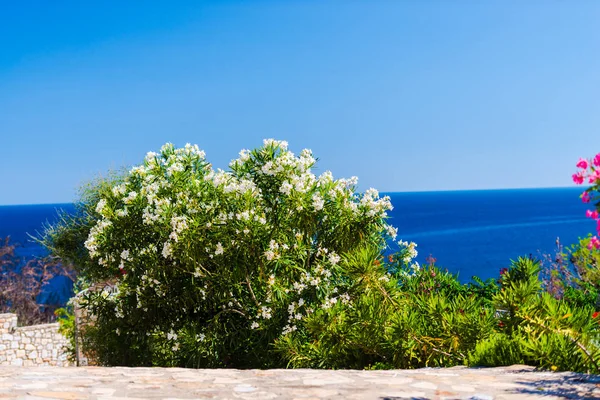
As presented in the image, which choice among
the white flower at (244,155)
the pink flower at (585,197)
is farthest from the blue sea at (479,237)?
the pink flower at (585,197)

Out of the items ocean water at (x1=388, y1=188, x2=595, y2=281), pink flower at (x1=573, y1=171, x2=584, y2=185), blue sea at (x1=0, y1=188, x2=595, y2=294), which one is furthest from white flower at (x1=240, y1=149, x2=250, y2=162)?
blue sea at (x1=0, y1=188, x2=595, y2=294)

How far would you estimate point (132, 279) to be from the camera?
9.12 m

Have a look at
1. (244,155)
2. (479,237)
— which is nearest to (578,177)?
(244,155)

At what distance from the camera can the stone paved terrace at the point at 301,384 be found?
405cm

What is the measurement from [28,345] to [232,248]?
15.5 m

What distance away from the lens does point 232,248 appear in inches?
332

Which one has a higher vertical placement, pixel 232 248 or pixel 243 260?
pixel 232 248

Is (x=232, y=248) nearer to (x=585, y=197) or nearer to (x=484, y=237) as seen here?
(x=585, y=197)

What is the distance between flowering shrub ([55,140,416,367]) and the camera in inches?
333

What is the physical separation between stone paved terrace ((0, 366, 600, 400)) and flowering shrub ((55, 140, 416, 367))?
3.36 m

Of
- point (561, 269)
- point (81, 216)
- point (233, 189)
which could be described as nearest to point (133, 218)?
point (233, 189)

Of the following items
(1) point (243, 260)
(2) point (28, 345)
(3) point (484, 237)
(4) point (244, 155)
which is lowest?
(2) point (28, 345)

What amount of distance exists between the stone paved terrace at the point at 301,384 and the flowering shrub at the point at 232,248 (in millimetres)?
3360

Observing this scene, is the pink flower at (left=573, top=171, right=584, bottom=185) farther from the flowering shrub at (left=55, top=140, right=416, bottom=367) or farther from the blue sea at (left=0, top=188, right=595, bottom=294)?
the blue sea at (left=0, top=188, right=595, bottom=294)
